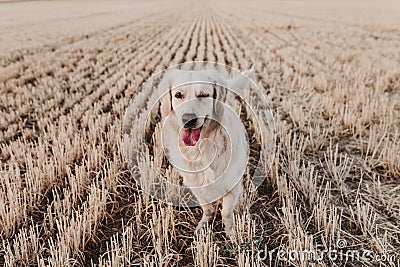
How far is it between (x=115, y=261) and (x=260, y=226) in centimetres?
114

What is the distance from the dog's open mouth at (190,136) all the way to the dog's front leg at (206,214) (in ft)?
2.16

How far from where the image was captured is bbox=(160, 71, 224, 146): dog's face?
233 centimetres

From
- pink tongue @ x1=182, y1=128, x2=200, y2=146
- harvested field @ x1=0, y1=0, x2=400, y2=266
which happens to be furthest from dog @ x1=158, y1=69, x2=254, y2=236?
harvested field @ x1=0, y1=0, x2=400, y2=266

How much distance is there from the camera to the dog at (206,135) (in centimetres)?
242

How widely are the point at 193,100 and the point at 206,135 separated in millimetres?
287

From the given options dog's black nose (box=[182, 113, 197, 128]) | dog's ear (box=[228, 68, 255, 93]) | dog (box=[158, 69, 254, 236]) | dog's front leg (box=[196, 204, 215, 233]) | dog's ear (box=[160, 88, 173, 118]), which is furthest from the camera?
dog's front leg (box=[196, 204, 215, 233])

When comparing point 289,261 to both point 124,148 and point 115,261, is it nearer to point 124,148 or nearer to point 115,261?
point 115,261

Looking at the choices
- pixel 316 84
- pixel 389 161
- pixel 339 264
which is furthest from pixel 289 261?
pixel 316 84

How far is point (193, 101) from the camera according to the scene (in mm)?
2385

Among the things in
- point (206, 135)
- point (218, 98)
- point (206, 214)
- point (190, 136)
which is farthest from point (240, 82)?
point (206, 214)

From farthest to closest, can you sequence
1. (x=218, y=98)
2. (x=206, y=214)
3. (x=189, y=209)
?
(x=189, y=209) < (x=206, y=214) < (x=218, y=98)

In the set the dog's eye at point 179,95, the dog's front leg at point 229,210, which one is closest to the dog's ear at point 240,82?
the dog's eye at point 179,95

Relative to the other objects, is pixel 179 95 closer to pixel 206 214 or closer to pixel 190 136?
pixel 190 136

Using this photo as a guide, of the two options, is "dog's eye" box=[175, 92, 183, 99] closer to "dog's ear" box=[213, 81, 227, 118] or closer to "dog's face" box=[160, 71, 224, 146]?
"dog's face" box=[160, 71, 224, 146]
